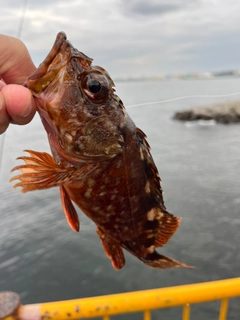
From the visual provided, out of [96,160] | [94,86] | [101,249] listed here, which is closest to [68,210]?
[96,160]

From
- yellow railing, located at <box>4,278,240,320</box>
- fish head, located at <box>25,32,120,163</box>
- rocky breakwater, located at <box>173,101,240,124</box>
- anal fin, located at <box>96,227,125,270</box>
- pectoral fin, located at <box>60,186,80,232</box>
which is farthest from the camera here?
rocky breakwater, located at <box>173,101,240,124</box>

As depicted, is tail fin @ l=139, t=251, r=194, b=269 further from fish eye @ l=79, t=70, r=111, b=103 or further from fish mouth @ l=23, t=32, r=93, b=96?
fish mouth @ l=23, t=32, r=93, b=96

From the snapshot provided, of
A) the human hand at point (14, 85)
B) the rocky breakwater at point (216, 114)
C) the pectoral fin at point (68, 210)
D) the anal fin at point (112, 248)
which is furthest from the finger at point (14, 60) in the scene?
the rocky breakwater at point (216, 114)

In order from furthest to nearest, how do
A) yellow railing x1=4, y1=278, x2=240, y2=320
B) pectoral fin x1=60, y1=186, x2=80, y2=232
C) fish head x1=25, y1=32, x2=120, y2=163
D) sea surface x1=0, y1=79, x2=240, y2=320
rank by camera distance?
sea surface x1=0, y1=79, x2=240, y2=320
pectoral fin x1=60, y1=186, x2=80, y2=232
yellow railing x1=4, y1=278, x2=240, y2=320
fish head x1=25, y1=32, x2=120, y2=163

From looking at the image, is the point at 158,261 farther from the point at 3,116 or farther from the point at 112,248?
the point at 3,116

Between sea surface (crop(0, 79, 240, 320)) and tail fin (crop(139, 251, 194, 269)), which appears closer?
tail fin (crop(139, 251, 194, 269))

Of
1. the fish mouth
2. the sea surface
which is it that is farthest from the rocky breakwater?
the fish mouth
